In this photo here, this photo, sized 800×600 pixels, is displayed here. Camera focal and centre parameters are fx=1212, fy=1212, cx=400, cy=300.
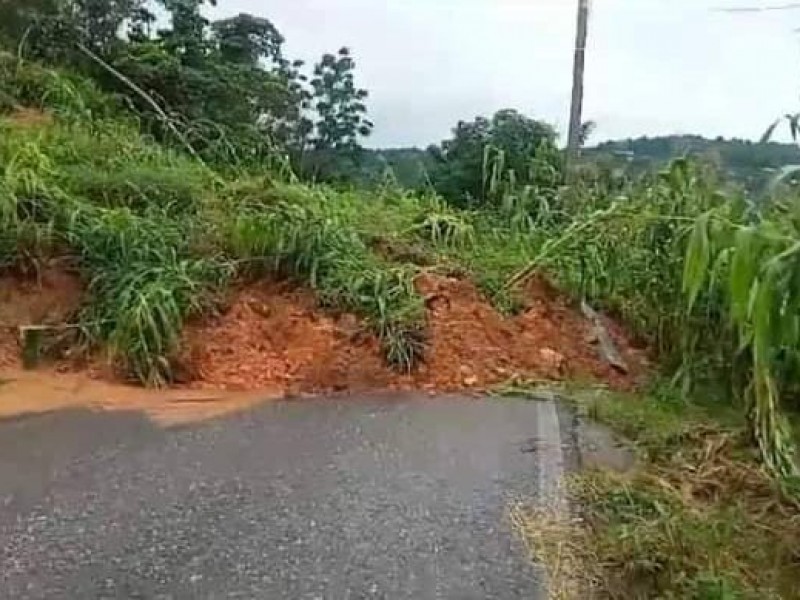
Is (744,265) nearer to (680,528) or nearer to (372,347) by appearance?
(680,528)

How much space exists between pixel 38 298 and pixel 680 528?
391cm

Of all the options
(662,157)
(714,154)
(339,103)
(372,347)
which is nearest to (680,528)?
(714,154)

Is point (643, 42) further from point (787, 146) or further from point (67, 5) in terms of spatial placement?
point (787, 146)

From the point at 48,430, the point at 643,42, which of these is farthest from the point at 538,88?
the point at 48,430

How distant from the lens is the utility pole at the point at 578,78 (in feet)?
26.7

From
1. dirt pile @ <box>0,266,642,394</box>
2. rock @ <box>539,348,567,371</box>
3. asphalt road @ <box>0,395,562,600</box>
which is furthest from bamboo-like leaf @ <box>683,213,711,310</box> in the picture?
rock @ <box>539,348,567,371</box>

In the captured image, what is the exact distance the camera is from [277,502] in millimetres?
3586

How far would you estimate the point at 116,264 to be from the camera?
5926 mm

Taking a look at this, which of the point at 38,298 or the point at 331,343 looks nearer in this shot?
the point at 331,343

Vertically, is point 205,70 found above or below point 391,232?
above

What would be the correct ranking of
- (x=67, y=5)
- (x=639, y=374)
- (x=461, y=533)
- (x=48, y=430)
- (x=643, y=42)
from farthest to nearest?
(x=67, y=5) → (x=643, y=42) → (x=639, y=374) → (x=48, y=430) → (x=461, y=533)

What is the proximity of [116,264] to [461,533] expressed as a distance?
3.21 metres

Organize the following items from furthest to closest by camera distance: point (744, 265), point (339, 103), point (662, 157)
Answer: point (339, 103) → point (662, 157) → point (744, 265)

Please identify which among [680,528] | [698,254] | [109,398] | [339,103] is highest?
[339,103]
